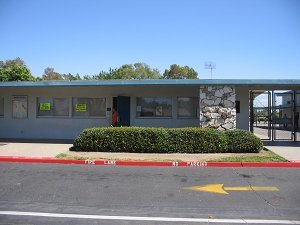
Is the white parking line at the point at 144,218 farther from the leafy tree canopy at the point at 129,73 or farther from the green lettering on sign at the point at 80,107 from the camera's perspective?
the leafy tree canopy at the point at 129,73

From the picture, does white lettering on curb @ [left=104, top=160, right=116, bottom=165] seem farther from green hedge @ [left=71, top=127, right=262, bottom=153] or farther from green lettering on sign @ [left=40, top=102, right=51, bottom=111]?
green lettering on sign @ [left=40, top=102, right=51, bottom=111]

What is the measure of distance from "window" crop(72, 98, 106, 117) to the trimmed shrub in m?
7.45

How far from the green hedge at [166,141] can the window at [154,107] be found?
15.0 feet

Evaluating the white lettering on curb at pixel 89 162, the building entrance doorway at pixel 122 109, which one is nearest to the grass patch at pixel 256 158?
the white lettering on curb at pixel 89 162

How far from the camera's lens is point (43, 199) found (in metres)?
6.90

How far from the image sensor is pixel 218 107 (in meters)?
15.2

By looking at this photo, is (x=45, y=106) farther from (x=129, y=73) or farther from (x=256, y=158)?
(x=129, y=73)

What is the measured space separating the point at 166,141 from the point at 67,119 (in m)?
7.06

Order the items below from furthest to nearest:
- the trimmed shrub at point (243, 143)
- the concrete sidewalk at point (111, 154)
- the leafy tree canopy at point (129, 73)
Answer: the leafy tree canopy at point (129, 73), the trimmed shrub at point (243, 143), the concrete sidewalk at point (111, 154)

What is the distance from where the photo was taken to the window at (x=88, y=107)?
1798 cm

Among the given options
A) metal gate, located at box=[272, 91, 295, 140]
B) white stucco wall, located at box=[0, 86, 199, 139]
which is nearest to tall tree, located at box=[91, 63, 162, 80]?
metal gate, located at box=[272, 91, 295, 140]

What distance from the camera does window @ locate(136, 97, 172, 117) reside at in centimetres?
1770

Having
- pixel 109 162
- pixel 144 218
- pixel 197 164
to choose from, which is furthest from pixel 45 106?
pixel 144 218

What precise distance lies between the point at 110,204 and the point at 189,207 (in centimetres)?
152
